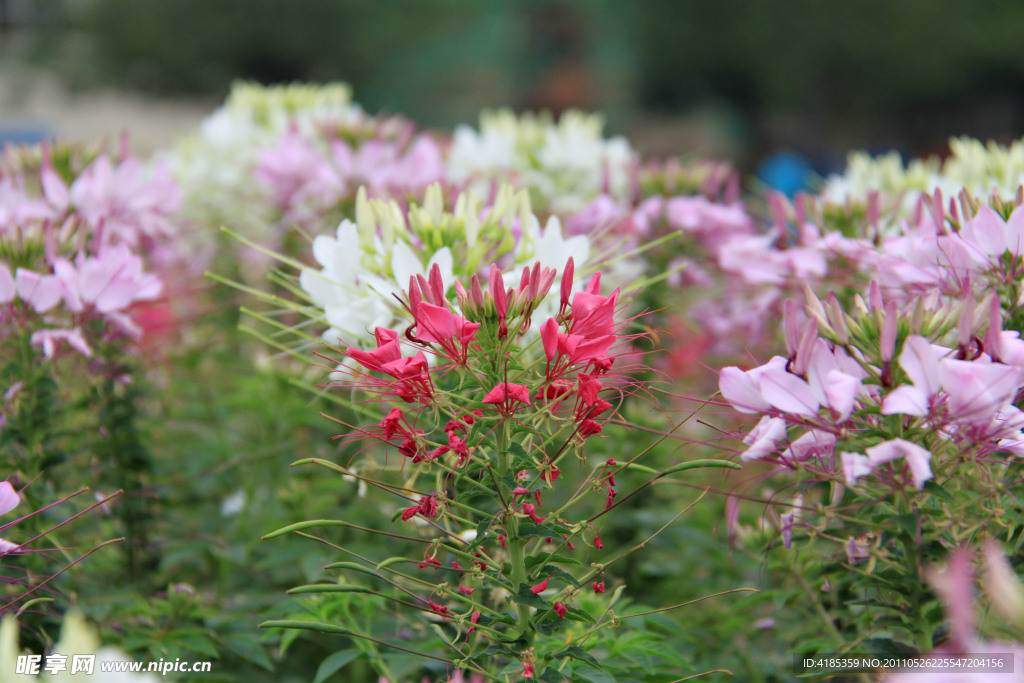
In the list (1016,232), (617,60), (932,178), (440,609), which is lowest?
(440,609)

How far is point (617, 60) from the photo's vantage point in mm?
20234

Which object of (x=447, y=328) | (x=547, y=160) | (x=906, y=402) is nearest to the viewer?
(x=906, y=402)

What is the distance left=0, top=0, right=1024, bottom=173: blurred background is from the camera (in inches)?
657

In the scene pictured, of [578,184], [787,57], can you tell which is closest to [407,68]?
[787,57]

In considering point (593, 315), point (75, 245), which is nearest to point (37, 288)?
point (75, 245)

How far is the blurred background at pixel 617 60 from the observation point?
657 inches

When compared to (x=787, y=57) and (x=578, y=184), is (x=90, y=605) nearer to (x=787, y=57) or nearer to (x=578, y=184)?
(x=578, y=184)

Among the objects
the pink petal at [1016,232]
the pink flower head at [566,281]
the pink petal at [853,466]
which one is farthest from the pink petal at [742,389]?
the pink petal at [1016,232]

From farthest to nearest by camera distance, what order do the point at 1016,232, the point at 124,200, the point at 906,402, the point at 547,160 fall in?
the point at 547,160, the point at 124,200, the point at 1016,232, the point at 906,402

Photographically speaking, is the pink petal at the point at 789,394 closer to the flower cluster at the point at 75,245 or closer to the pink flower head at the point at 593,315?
the pink flower head at the point at 593,315

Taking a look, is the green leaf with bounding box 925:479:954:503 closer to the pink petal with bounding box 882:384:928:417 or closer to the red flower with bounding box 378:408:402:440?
the pink petal with bounding box 882:384:928:417

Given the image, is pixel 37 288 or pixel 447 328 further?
pixel 37 288

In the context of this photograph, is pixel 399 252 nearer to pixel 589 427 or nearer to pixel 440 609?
pixel 589 427

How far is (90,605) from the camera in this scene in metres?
1.62
